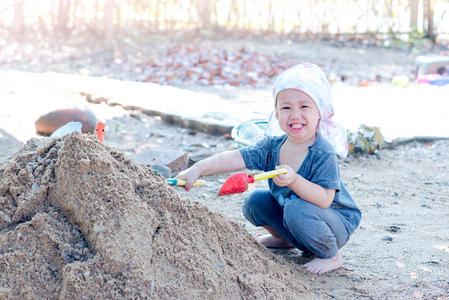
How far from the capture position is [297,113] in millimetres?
2395

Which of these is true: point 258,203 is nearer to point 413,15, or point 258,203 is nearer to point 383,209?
point 383,209

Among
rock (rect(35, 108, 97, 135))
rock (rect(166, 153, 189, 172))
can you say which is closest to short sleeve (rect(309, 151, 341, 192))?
rock (rect(166, 153, 189, 172))

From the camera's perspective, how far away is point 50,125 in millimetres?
4453

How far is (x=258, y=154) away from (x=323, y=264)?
577 mm

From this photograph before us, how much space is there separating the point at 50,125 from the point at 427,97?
4.31 meters

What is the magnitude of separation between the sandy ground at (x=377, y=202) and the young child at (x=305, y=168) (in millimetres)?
165

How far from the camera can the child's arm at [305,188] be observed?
2291mm

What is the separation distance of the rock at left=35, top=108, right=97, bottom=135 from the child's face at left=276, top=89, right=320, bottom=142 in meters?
2.38

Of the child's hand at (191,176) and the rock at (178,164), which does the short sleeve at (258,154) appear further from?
the rock at (178,164)

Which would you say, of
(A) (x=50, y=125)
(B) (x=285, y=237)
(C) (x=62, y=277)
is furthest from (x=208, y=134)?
(C) (x=62, y=277)

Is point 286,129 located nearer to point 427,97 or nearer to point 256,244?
point 256,244

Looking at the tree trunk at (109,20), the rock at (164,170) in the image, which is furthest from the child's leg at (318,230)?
the tree trunk at (109,20)

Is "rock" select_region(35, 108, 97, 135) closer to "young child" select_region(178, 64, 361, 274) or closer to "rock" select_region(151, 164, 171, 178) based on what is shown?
"rock" select_region(151, 164, 171, 178)

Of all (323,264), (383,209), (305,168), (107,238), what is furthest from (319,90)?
(383,209)
